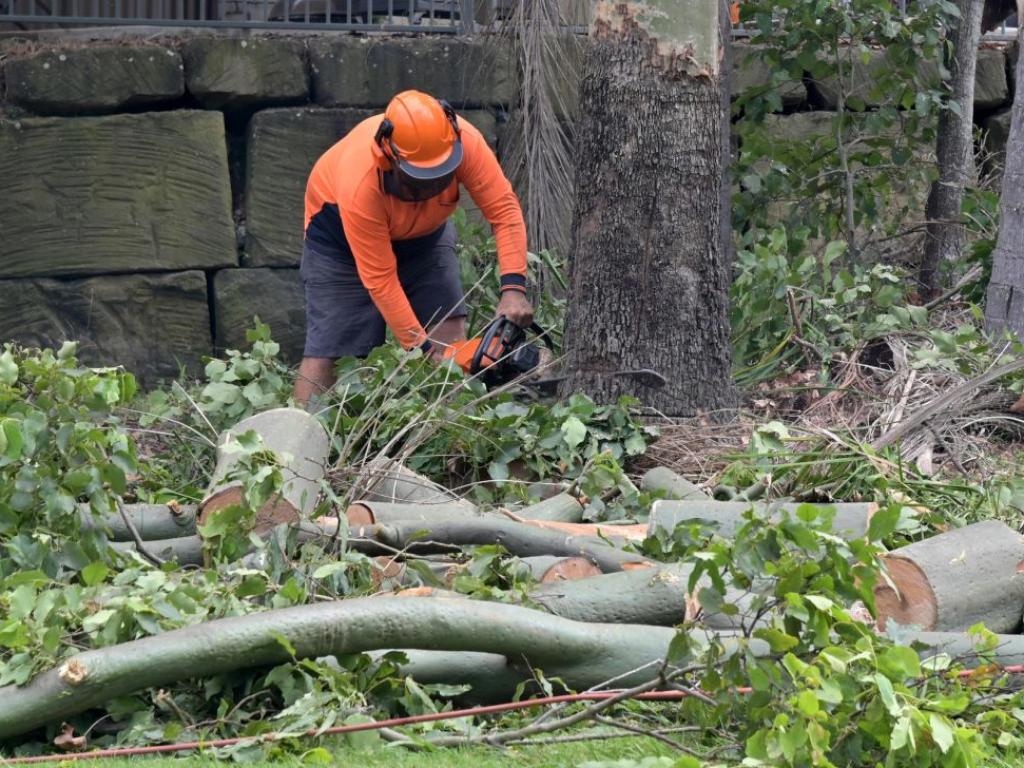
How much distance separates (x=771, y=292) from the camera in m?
6.29

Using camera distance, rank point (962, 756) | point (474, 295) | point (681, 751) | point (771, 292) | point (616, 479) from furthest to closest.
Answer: point (474, 295)
point (771, 292)
point (616, 479)
point (681, 751)
point (962, 756)

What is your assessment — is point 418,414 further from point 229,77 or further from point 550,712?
point 229,77

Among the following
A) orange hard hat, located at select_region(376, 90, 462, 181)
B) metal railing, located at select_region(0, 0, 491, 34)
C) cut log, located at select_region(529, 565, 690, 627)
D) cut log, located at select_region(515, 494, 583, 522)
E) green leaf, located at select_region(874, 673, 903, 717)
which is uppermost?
metal railing, located at select_region(0, 0, 491, 34)

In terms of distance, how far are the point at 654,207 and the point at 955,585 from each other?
90.4 inches

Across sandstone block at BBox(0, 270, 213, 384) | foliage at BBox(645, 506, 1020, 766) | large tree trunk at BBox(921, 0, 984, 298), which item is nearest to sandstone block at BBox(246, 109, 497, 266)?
sandstone block at BBox(0, 270, 213, 384)

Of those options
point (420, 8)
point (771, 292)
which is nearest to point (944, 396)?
point (771, 292)

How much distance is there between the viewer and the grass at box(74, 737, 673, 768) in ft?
9.88

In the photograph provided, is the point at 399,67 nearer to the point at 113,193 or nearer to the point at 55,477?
the point at 113,193

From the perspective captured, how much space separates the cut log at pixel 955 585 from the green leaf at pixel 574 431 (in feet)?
5.18

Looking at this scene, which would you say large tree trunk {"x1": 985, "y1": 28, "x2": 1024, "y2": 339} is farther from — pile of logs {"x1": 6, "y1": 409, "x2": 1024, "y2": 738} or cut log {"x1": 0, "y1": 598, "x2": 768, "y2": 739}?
cut log {"x1": 0, "y1": 598, "x2": 768, "y2": 739}

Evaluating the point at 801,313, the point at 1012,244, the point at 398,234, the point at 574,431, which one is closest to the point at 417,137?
the point at 398,234

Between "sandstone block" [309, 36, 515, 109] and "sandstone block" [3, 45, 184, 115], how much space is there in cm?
85

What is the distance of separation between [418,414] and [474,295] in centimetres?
233

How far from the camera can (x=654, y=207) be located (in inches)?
218
